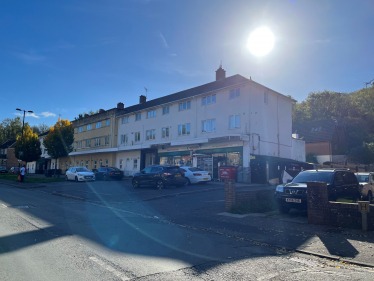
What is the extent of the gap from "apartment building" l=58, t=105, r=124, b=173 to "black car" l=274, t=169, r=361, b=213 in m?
32.2

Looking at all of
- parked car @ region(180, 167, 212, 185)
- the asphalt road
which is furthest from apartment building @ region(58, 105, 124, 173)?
the asphalt road

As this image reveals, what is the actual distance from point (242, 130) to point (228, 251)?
20.6m

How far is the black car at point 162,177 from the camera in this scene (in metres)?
18.8

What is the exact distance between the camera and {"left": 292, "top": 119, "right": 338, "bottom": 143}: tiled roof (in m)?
44.8

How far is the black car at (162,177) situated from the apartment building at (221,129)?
24.7 ft

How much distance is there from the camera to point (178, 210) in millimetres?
11688

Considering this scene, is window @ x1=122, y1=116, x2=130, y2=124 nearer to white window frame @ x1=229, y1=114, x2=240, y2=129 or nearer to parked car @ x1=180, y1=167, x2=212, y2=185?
white window frame @ x1=229, y1=114, x2=240, y2=129

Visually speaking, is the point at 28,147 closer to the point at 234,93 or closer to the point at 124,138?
the point at 124,138

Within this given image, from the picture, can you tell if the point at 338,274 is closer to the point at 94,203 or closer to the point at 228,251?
the point at 228,251

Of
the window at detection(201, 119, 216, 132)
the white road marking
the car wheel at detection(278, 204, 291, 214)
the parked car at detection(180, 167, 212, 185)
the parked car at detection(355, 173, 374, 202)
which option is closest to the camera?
the white road marking

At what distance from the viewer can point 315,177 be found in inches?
418

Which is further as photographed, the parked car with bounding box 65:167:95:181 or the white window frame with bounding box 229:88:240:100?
the parked car with bounding box 65:167:95:181

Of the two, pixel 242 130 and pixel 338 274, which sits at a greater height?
pixel 242 130

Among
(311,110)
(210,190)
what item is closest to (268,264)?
(210,190)
